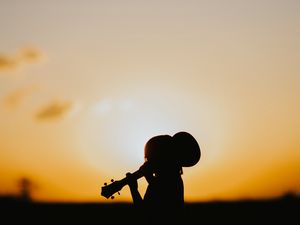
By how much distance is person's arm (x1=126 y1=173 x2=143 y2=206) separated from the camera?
7.30 meters

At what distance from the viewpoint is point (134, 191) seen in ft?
24.1

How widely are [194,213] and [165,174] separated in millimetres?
38296

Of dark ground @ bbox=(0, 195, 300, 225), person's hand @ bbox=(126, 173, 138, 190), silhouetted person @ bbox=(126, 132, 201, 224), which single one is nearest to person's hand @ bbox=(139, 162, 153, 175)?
silhouetted person @ bbox=(126, 132, 201, 224)

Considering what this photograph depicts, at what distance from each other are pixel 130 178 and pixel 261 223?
→ 3232 centimetres

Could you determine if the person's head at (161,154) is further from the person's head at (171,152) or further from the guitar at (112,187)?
the guitar at (112,187)

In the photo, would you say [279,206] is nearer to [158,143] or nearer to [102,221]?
[102,221]

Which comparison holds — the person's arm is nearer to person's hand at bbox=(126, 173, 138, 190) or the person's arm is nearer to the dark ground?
person's hand at bbox=(126, 173, 138, 190)

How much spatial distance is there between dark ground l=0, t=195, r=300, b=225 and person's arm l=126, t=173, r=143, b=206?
27.6 metres

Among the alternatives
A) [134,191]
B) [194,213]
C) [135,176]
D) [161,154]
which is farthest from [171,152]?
[194,213]

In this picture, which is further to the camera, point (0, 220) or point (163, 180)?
point (0, 220)

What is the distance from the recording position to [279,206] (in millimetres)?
49938

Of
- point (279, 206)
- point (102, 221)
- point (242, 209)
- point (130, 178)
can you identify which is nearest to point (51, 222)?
point (102, 221)

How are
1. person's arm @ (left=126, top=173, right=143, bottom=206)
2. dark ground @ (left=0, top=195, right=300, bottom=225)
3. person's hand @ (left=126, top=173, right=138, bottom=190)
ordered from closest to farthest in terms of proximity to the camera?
person's arm @ (left=126, top=173, right=143, bottom=206) → person's hand @ (left=126, top=173, right=138, bottom=190) → dark ground @ (left=0, top=195, right=300, bottom=225)

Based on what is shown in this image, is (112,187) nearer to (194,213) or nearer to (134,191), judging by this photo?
(134,191)
